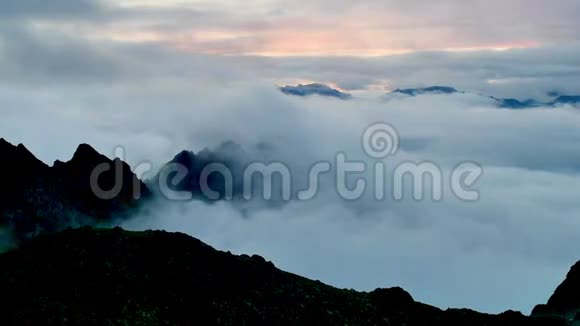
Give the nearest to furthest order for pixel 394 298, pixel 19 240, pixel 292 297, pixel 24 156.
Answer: pixel 292 297, pixel 394 298, pixel 19 240, pixel 24 156

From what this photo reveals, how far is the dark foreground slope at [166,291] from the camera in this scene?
7975cm

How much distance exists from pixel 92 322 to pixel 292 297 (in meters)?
28.4

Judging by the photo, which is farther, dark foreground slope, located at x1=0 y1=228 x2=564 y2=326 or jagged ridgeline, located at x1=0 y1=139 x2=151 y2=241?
jagged ridgeline, located at x1=0 y1=139 x2=151 y2=241

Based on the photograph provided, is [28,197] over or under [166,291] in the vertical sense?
over

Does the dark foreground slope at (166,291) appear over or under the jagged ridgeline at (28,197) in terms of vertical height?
under

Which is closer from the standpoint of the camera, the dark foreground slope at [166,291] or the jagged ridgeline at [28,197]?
the dark foreground slope at [166,291]

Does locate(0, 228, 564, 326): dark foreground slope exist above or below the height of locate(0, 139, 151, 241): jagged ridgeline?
below

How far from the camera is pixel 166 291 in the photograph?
85.3m

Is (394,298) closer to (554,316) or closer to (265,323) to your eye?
(265,323)

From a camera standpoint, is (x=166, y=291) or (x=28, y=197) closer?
(x=166, y=291)

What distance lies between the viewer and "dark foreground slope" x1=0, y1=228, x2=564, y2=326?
7975 cm

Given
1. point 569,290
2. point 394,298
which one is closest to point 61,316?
point 394,298

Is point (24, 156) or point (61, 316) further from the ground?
point (24, 156)

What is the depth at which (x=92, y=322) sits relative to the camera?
76.6 m
